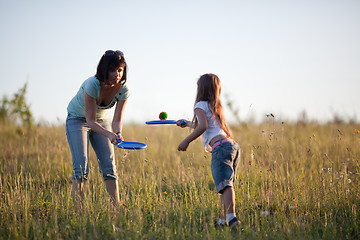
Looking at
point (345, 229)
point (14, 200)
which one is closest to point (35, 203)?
point (14, 200)

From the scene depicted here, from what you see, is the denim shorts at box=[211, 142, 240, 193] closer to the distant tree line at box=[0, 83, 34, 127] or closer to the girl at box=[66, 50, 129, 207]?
the girl at box=[66, 50, 129, 207]

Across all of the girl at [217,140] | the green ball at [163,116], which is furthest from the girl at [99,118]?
the girl at [217,140]

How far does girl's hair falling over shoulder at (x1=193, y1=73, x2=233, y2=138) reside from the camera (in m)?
3.62

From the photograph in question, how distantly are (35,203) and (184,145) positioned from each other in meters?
2.07

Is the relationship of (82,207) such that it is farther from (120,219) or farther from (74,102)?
(74,102)

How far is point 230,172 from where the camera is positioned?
3.47 metres

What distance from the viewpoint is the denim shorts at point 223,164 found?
3441 millimetres

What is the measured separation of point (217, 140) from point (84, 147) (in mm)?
1477

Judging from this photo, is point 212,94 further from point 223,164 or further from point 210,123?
point 223,164

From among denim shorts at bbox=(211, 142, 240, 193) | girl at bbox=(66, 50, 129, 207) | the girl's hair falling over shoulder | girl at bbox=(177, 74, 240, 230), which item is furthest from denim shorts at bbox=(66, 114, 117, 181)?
denim shorts at bbox=(211, 142, 240, 193)

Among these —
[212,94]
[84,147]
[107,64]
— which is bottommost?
[84,147]

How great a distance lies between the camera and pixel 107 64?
375 cm

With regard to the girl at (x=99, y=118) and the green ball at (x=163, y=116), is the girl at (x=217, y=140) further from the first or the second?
the girl at (x=99, y=118)

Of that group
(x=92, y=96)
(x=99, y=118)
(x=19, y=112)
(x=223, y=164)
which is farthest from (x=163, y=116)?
(x=19, y=112)
